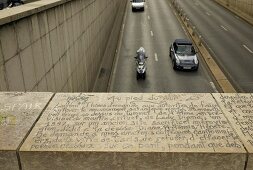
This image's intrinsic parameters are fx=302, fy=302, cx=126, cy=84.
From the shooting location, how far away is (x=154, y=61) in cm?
2541

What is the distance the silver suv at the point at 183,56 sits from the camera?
75.8 ft

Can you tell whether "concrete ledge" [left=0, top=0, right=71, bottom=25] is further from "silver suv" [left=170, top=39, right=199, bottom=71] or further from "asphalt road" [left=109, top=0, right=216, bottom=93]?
"silver suv" [left=170, top=39, right=199, bottom=71]

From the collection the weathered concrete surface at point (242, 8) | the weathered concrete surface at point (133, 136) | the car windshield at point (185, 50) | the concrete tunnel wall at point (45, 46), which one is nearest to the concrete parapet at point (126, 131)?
the weathered concrete surface at point (133, 136)

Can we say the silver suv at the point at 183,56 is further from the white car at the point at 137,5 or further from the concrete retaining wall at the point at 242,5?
the white car at the point at 137,5

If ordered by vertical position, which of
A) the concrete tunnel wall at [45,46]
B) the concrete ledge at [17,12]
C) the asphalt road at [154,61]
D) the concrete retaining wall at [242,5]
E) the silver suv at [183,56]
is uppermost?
the concrete ledge at [17,12]

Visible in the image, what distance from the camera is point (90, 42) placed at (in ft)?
53.8

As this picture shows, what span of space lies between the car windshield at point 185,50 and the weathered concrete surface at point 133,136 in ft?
68.4

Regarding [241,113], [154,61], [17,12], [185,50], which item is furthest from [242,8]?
[241,113]

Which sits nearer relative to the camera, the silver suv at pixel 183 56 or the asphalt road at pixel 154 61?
the asphalt road at pixel 154 61

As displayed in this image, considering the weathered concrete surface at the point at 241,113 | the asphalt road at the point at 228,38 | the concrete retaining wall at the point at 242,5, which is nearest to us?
the weathered concrete surface at the point at 241,113

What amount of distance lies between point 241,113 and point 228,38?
2912 centimetres

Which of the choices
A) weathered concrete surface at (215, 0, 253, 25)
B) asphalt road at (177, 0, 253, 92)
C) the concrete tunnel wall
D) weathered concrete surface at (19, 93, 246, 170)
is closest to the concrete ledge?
the concrete tunnel wall

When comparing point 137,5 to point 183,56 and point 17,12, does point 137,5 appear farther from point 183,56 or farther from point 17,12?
point 17,12

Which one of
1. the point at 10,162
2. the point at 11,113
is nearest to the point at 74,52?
the point at 11,113
